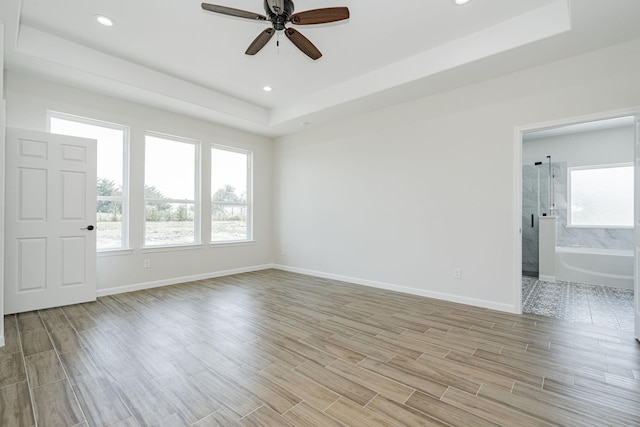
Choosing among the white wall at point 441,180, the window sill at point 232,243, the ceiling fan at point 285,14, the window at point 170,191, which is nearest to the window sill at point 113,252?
the window at point 170,191

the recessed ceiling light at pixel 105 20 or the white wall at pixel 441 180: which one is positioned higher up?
the recessed ceiling light at pixel 105 20

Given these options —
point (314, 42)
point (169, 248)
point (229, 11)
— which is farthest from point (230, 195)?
point (229, 11)

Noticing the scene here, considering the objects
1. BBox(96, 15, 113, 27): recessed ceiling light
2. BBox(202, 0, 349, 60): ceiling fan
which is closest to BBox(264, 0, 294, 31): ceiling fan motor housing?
BBox(202, 0, 349, 60): ceiling fan

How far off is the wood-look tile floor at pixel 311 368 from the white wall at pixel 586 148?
4271 millimetres

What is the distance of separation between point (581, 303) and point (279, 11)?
15.9 feet

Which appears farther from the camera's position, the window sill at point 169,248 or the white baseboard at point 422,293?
the window sill at point 169,248

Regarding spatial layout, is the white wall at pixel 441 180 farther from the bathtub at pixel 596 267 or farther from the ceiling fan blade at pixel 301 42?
the bathtub at pixel 596 267

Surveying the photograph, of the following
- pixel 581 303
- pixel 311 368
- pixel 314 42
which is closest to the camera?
pixel 311 368

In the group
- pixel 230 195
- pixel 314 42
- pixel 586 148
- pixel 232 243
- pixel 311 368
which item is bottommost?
pixel 311 368

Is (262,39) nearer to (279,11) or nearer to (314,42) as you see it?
(279,11)

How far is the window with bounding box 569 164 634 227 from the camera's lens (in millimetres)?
5457

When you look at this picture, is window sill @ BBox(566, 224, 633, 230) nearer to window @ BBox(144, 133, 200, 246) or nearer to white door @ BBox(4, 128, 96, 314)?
window @ BBox(144, 133, 200, 246)

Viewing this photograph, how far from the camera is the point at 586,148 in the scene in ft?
18.6

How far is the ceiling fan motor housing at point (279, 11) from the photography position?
7.38ft
